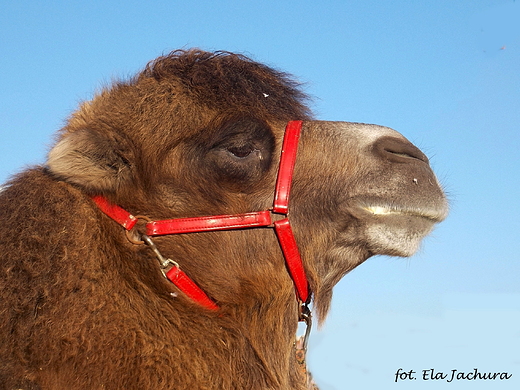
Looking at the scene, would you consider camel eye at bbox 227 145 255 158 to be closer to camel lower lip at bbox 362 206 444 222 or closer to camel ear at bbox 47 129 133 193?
camel ear at bbox 47 129 133 193

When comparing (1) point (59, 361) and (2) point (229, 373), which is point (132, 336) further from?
(2) point (229, 373)

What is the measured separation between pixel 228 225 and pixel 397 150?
45.2 inches

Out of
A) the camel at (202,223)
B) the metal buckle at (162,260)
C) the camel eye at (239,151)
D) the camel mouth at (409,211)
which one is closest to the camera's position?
the camel at (202,223)

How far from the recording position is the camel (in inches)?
133

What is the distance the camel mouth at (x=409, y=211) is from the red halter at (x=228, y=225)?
50cm

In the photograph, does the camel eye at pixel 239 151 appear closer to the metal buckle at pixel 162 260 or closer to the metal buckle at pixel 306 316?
the metal buckle at pixel 162 260

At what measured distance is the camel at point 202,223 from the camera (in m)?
3.37

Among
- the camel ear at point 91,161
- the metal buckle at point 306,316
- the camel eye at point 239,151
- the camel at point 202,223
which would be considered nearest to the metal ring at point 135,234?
the camel at point 202,223

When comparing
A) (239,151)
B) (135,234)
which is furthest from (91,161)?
(239,151)

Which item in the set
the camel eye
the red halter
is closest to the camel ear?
the red halter

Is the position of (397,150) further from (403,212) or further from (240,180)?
(240,180)

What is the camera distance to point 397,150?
381 centimetres

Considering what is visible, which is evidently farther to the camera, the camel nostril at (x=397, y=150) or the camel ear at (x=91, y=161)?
the camel nostril at (x=397, y=150)

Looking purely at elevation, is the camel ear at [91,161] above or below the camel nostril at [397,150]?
above
